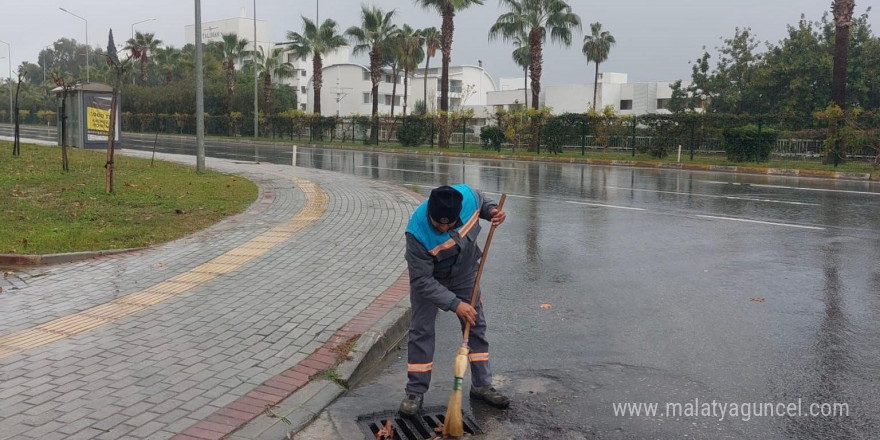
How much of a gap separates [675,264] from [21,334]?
253 inches

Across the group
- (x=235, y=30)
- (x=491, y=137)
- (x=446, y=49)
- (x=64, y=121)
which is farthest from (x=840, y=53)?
(x=235, y=30)

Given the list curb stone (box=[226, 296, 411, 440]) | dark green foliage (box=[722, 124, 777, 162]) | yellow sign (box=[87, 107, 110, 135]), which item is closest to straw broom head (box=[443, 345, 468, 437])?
curb stone (box=[226, 296, 411, 440])

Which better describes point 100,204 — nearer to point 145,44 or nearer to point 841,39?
point 841,39

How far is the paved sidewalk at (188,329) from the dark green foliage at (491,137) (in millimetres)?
25727

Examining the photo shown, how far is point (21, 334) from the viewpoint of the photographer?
17.3ft

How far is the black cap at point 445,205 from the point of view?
3840 millimetres

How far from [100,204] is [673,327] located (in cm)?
898

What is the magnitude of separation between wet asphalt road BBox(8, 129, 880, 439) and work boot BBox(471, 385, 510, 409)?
0.06m

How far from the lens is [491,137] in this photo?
35.2m

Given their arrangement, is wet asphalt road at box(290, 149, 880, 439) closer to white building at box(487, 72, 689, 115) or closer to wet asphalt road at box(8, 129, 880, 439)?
wet asphalt road at box(8, 129, 880, 439)

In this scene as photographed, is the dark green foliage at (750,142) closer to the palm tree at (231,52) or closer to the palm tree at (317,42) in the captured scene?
the palm tree at (317,42)

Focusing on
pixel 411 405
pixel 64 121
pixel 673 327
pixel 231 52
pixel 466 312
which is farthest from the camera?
pixel 231 52

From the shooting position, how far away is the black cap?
384cm

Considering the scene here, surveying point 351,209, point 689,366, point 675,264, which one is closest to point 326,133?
point 351,209
